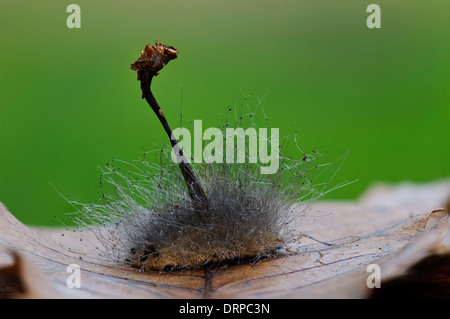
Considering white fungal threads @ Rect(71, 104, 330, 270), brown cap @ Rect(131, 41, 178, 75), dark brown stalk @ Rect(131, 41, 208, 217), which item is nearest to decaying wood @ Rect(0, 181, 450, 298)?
white fungal threads @ Rect(71, 104, 330, 270)

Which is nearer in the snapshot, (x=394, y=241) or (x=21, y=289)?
(x=21, y=289)

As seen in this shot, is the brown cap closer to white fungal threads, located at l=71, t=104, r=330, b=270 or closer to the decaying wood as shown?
white fungal threads, located at l=71, t=104, r=330, b=270

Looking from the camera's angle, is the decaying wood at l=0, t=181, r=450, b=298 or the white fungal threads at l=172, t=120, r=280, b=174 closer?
the decaying wood at l=0, t=181, r=450, b=298

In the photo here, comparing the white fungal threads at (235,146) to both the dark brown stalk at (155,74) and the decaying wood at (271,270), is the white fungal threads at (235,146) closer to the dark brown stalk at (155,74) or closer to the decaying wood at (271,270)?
the dark brown stalk at (155,74)

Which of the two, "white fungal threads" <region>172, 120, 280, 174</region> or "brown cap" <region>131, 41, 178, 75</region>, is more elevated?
"brown cap" <region>131, 41, 178, 75</region>

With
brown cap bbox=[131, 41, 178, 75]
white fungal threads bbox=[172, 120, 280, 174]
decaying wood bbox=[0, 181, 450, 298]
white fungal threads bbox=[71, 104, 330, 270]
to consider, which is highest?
brown cap bbox=[131, 41, 178, 75]

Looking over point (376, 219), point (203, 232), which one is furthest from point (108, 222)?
point (376, 219)
